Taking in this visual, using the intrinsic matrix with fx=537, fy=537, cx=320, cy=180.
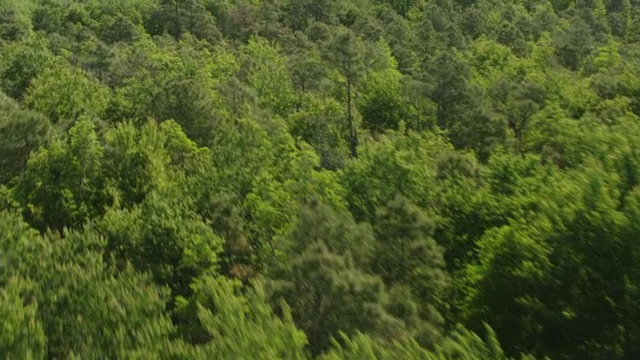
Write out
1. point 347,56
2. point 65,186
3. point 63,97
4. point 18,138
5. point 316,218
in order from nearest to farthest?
point 316,218 → point 65,186 → point 18,138 → point 63,97 → point 347,56

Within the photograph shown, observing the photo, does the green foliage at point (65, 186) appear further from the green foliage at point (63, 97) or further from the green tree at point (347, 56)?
the green tree at point (347, 56)

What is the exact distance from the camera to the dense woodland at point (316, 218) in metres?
20.6

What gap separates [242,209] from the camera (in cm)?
3447

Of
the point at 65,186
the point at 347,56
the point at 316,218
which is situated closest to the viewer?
the point at 316,218

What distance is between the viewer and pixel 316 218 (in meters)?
26.3

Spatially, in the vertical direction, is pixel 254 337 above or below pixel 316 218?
above

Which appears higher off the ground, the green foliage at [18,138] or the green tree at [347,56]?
the green tree at [347,56]

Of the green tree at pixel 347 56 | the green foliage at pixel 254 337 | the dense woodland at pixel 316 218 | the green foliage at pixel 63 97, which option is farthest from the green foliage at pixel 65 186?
the green tree at pixel 347 56

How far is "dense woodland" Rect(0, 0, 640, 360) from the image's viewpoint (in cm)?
2059

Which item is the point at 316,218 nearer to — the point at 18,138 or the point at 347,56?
the point at 18,138

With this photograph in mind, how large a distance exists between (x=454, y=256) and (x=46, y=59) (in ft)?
177

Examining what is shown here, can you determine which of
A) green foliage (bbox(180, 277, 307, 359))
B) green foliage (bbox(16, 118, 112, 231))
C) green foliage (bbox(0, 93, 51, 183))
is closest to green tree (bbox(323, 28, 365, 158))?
green foliage (bbox(16, 118, 112, 231))

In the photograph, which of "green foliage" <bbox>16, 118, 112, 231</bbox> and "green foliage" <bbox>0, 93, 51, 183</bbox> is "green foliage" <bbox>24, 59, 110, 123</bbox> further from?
"green foliage" <bbox>16, 118, 112, 231</bbox>

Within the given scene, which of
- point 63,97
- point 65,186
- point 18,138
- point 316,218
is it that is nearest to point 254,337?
point 316,218
